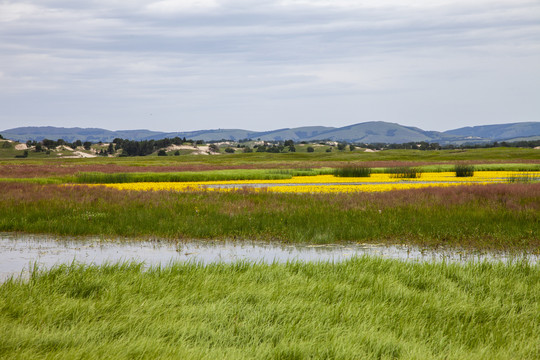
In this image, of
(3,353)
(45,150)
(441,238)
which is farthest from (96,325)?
(45,150)

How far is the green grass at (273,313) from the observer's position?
5.76m

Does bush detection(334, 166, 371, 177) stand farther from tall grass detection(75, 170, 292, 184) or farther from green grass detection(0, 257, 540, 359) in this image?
green grass detection(0, 257, 540, 359)

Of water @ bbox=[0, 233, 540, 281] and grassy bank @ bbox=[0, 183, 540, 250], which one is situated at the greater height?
grassy bank @ bbox=[0, 183, 540, 250]

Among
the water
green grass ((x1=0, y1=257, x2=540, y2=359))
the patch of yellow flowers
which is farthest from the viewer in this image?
the patch of yellow flowers

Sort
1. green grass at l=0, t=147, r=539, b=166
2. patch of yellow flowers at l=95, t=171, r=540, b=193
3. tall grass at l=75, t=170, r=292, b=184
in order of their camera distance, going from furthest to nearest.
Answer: green grass at l=0, t=147, r=539, b=166 < tall grass at l=75, t=170, r=292, b=184 < patch of yellow flowers at l=95, t=171, r=540, b=193

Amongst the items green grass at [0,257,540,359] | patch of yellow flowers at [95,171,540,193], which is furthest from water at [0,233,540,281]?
patch of yellow flowers at [95,171,540,193]

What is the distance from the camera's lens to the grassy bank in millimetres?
14883

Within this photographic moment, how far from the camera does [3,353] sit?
541 cm

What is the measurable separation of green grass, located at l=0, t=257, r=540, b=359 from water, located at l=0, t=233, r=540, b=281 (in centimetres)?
229

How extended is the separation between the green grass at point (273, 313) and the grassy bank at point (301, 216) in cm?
493

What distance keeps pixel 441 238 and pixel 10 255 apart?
12.4m

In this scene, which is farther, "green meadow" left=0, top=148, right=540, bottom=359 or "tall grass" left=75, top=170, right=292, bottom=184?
"tall grass" left=75, top=170, right=292, bottom=184

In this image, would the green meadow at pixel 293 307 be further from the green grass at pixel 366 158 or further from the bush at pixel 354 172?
the green grass at pixel 366 158

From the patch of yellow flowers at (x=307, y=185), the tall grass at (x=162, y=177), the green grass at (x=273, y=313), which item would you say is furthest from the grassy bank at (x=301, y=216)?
the tall grass at (x=162, y=177)
